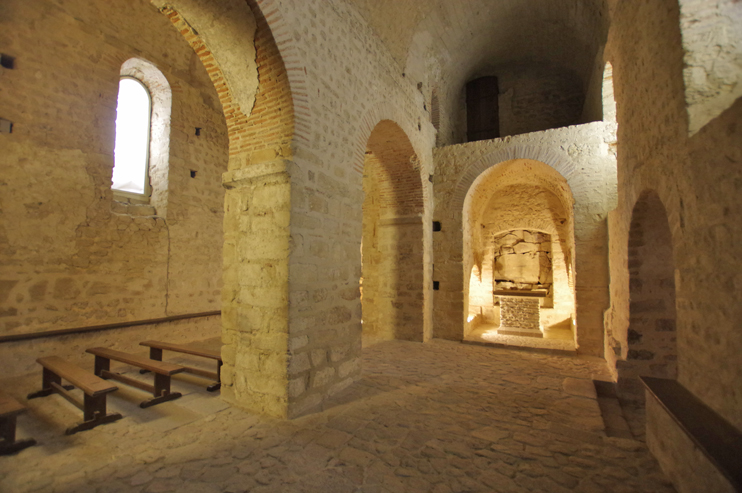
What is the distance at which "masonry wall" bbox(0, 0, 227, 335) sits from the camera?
4680 mm

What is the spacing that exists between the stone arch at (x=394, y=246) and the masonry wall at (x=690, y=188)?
382 cm

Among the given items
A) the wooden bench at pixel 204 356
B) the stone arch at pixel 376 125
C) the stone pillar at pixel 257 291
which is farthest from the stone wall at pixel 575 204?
the stone pillar at pixel 257 291

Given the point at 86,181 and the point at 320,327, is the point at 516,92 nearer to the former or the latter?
the point at 320,327

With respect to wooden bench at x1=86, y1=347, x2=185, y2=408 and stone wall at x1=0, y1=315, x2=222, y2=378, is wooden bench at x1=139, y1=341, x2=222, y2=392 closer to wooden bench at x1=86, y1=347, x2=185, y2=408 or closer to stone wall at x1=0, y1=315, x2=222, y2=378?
wooden bench at x1=86, y1=347, x2=185, y2=408

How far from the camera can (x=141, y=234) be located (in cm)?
605

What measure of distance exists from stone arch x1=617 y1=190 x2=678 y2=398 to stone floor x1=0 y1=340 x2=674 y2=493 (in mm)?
810

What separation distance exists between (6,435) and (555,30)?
1131 centimetres

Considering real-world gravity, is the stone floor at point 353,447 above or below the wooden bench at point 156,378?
below

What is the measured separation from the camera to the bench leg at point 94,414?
3125 mm

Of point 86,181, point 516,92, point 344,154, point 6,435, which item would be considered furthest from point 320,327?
point 516,92

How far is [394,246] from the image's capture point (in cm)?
740

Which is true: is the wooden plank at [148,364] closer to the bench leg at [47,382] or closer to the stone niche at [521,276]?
the bench leg at [47,382]

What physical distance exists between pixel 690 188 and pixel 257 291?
3.57 meters

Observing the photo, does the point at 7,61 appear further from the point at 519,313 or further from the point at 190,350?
the point at 519,313
